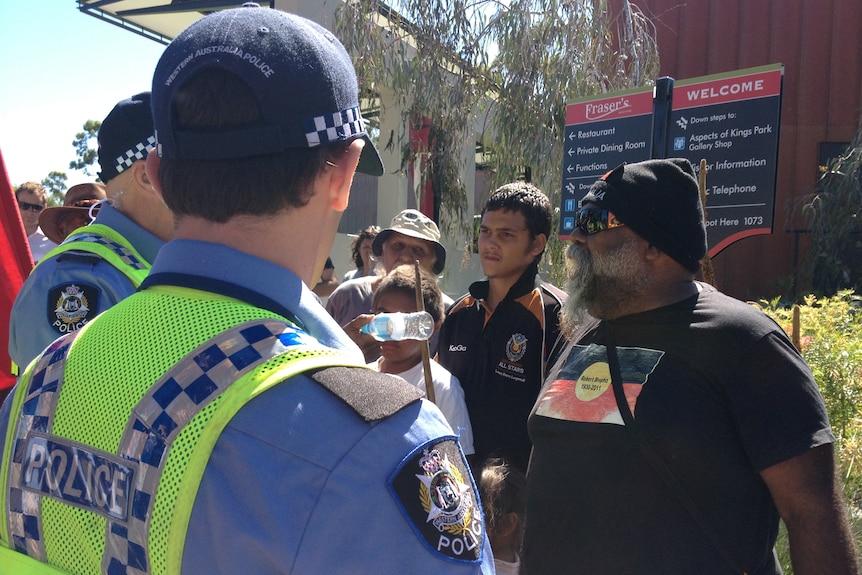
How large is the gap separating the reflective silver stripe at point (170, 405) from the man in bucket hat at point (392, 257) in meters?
3.28

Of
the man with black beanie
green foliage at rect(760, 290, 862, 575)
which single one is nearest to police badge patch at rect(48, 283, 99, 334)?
the man with black beanie

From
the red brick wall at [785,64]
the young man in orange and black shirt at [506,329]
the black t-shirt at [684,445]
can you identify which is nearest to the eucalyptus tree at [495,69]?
the red brick wall at [785,64]

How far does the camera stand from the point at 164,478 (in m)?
0.75

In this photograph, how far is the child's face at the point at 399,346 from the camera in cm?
315

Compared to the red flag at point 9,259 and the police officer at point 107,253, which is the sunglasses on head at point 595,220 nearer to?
the police officer at point 107,253

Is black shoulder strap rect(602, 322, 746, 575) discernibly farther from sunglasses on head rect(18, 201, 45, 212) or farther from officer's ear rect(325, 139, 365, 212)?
sunglasses on head rect(18, 201, 45, 212)

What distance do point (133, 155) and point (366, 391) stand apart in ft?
4.97

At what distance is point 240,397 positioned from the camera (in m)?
0.74

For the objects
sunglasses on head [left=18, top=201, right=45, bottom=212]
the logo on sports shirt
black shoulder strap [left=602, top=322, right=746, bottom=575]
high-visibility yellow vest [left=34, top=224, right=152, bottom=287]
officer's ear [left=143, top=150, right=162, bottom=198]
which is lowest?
black shoulder strap [left=602, top=322, right=746, bottom=575]

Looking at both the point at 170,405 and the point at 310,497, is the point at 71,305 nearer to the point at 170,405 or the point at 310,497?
the point at 170,405

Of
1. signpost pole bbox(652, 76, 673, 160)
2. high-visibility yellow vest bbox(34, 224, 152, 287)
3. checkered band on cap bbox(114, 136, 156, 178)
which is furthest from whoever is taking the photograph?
signpost pole bbox(652, 76, 673, 160)

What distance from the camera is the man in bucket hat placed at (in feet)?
14.2

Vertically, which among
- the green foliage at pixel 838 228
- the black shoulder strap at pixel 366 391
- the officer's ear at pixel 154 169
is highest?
the green foliage at pixel 838 228

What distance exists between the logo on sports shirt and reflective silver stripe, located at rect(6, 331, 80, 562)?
2.23m
